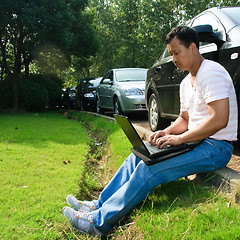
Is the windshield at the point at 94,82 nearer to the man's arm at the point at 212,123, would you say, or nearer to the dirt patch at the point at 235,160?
the dirt patch at the point at 235,160

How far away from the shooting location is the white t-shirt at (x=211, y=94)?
2.59 m

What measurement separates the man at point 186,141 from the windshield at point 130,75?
7.48m

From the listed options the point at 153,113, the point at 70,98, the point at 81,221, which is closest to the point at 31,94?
the point at 70,98

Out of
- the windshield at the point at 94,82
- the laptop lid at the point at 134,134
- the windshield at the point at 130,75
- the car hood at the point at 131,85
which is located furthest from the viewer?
the windshield at the point at 94,82

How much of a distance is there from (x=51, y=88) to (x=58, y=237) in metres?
18.3

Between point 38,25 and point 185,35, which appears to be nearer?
point 185,35

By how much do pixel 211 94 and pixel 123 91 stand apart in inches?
272

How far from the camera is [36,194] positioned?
341 centimetres

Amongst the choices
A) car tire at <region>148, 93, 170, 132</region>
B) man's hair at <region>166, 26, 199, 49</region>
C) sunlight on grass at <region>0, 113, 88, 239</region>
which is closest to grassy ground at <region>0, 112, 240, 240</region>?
sunlight on grass at <region>0, 113, 88, 239</region>

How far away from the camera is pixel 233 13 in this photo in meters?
4.28

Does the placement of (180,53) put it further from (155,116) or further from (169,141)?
(155,116)

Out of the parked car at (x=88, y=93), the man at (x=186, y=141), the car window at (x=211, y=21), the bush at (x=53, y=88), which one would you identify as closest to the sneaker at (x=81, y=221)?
the man at (x=186, y=141)

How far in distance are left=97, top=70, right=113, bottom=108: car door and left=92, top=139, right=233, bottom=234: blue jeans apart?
7877mm

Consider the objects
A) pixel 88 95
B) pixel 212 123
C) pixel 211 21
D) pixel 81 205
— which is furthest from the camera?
pixel 88 95
